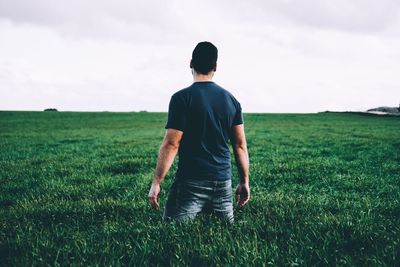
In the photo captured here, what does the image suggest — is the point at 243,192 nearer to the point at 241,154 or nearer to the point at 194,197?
the point at 241,154

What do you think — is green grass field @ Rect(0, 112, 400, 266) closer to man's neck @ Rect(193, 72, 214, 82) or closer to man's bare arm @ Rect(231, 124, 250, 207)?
man's bare arm @ Rect(231, 124, 250, 207)

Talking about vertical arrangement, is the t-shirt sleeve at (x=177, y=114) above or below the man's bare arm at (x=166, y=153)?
above

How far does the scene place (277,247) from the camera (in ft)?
12.3

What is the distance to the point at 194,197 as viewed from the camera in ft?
13.1

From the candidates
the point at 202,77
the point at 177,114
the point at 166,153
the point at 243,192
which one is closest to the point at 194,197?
the point at 166,153

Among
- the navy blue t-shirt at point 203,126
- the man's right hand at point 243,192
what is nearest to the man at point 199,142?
the navy blue t-shirt at point 203,126

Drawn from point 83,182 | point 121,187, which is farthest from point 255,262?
point 83,182

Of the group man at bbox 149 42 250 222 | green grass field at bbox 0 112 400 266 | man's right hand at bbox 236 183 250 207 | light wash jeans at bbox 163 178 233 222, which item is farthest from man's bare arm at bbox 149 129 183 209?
man's right hand at bbox 236 183 250 207

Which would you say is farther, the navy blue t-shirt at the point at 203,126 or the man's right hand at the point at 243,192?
the man's right hand at the point at 243,192

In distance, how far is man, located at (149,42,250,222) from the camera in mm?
3861

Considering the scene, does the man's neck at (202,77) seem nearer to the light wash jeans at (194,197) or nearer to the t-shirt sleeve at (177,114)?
the t-shirt sleeve at (177,114)

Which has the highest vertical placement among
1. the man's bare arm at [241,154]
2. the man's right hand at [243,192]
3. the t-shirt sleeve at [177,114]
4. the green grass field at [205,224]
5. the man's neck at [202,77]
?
the man's neck at [202,77]

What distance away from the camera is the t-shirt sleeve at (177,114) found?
3.84 meters

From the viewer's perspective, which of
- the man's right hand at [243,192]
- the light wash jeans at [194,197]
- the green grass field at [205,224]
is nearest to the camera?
the green grass field at [205,224]
